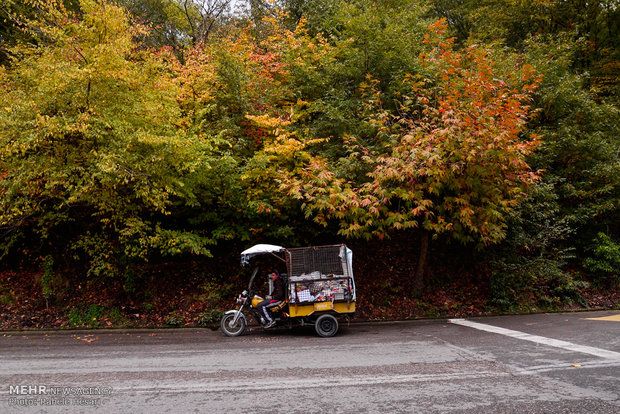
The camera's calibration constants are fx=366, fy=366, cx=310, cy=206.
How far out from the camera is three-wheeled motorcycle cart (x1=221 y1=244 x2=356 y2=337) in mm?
8445

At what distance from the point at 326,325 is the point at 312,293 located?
0.85 metres

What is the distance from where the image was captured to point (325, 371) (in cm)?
558

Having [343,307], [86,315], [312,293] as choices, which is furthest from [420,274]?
[86,315]

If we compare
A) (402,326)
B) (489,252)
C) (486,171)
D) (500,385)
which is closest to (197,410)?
(500,385)

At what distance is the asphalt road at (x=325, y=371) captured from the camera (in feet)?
14.1

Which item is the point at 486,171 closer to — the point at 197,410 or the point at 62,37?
the point at 197,410

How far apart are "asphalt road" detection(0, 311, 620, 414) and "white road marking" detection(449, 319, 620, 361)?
24 millimetres

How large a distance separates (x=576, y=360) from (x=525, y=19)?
20.5 m

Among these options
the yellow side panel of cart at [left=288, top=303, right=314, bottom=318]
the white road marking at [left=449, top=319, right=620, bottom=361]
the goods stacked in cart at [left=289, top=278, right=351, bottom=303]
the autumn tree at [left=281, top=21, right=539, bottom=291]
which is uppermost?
the autumn tree at [left=281, top=21, right=539, bottom=291]

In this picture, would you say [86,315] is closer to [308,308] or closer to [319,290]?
[308,308]

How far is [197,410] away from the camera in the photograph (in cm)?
416

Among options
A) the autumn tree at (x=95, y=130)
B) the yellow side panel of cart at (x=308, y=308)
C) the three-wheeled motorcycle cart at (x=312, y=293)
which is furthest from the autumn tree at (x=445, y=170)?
the autumn tree at (x=95, y=130)

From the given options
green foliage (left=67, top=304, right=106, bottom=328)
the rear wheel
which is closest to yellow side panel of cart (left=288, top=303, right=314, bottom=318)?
the rear wheel

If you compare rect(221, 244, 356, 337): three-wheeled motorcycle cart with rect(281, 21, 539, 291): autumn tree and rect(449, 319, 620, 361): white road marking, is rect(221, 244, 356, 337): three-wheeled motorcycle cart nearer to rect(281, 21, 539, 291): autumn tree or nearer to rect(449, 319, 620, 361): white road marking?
rect(281, 21, 539, 291): autumn tree
